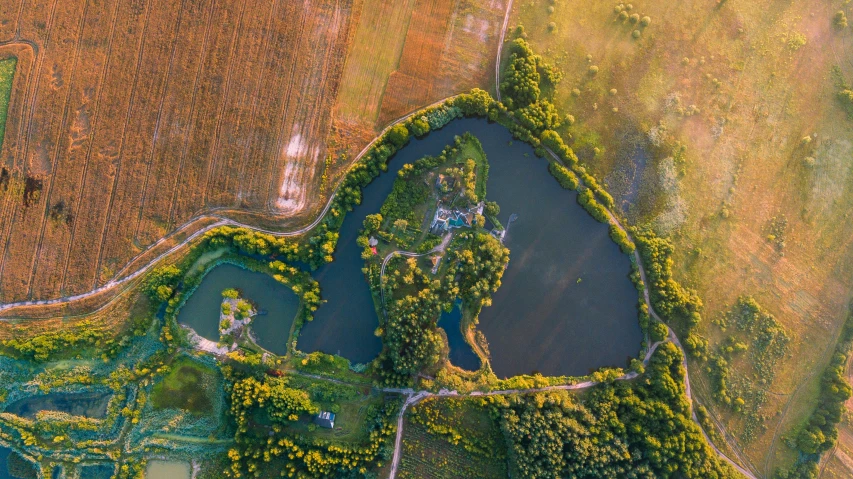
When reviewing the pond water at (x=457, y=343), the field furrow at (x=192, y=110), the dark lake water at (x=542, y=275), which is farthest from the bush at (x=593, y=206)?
the field furrow at (x=192, y=110)

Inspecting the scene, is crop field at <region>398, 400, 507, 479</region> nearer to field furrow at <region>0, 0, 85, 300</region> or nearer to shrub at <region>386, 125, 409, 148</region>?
shrub at <region>386, 125, 409, 148</region>

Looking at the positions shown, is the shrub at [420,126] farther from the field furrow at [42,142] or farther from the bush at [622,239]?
the field furrow at [42,142]

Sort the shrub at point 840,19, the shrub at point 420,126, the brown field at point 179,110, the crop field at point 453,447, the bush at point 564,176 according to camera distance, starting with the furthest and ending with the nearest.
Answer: the shrub at point 840,19, the brown field at point 179,110, the bush at point 564,176, the shrub at point 420,126, the crop field at point 453,447

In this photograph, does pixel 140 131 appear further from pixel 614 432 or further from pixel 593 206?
pixel 614 432

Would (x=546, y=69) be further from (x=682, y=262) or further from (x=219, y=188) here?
(x=219, y=188)

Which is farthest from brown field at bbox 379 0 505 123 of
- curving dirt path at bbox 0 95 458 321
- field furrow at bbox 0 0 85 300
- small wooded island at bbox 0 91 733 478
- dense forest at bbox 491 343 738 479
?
field furrow at bbox 0 0 85 300
